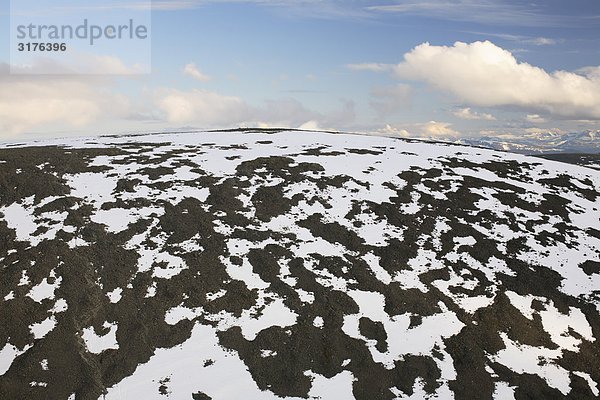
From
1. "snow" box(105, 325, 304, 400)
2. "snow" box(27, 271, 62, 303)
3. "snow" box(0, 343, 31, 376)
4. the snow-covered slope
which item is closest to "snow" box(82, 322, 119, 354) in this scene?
the snow-covered slope

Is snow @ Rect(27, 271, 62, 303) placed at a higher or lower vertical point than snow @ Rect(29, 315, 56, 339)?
higher

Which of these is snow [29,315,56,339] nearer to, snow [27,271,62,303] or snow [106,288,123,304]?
snow [27,271,62,303]

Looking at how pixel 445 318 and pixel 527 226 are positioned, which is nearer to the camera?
pixel 445 318

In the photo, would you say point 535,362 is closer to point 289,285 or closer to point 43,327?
point 289,285

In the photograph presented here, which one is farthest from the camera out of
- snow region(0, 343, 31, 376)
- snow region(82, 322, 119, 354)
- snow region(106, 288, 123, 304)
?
snow region(106, 288, 123, 304)

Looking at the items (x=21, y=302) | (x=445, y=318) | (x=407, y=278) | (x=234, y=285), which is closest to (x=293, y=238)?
(x=234, y=285)

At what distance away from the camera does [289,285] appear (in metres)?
29.8

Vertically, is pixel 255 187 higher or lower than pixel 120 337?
higher

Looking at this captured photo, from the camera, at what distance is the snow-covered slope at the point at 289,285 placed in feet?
76.2

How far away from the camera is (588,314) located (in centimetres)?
2859

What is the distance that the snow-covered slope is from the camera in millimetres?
23234

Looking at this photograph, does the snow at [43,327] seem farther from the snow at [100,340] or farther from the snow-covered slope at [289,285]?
the snow at [100,340]

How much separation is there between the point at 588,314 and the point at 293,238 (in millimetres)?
22966

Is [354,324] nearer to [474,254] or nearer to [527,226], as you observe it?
[474,254]
